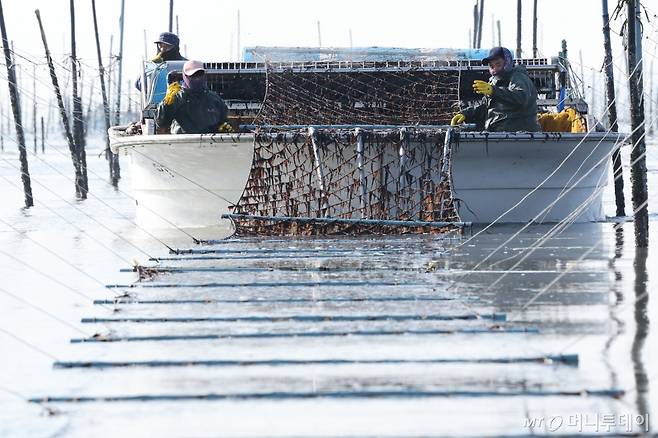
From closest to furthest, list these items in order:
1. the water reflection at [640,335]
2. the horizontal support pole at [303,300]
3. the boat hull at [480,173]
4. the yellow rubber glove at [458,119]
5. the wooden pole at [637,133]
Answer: the water reflection at [640,335], the horizontal support pole at [303,300], the wooden pole at [637,133], the boat hull at [480,173], the yellow rubber glove at [458,119]

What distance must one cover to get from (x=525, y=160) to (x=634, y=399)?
34.2 ft

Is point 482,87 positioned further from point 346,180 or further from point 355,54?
point 355,54

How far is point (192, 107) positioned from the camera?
16797mm

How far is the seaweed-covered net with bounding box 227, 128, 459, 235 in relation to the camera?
50.1 feet

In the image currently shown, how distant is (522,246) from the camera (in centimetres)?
1337

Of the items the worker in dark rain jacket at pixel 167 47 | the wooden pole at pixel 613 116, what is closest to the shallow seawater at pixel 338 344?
the worker in dark rain jacket at pixel 167 47

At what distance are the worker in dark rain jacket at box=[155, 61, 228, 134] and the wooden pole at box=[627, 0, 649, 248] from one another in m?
5.40

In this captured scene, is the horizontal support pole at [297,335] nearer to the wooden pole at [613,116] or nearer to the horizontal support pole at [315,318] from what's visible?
the horizontal support pole at [315,318]

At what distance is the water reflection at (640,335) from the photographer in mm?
5684

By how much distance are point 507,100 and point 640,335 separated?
9027 mm

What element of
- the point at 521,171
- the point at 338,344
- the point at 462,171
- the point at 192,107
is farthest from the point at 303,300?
the point at 192,107

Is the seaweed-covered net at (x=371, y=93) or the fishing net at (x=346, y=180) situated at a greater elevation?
the seaweed-covered net at (x=371, y=93)

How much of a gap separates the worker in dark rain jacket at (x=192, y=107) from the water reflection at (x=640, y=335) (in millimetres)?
6780

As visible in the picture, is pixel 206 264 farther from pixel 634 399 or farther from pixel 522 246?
pixel 634 399
